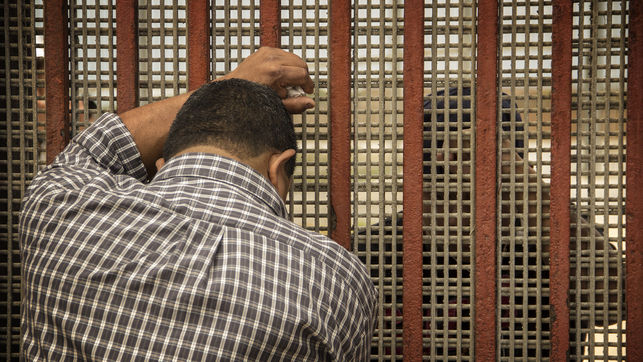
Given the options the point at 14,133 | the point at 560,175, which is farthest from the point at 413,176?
the point at 14,133

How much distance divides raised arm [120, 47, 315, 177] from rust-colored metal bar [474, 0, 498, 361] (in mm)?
463

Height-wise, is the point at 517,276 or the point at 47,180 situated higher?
the point at 47,180

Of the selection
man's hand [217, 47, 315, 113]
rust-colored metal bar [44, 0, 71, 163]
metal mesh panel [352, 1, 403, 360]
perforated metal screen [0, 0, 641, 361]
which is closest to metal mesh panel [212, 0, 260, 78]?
perforated metal screen [0, 0, 641, 361]

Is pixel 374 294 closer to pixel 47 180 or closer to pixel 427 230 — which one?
pixel 427 230

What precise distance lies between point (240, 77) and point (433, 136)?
52 cm

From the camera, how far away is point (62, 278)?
2.43 feet

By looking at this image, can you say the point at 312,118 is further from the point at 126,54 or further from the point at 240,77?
the point at 126,54

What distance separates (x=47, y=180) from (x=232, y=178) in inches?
14.1

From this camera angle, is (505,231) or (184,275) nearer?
(184,275)

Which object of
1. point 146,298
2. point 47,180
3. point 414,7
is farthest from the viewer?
point 414,7

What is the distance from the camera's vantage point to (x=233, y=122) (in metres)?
0.82

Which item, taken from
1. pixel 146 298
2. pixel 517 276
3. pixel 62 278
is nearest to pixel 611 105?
pixel 517 276

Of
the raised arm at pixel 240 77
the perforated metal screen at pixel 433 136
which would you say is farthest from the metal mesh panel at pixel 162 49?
the raised arm at pixel 240 77

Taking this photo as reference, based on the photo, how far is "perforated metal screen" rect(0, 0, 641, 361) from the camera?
3.82 ft
